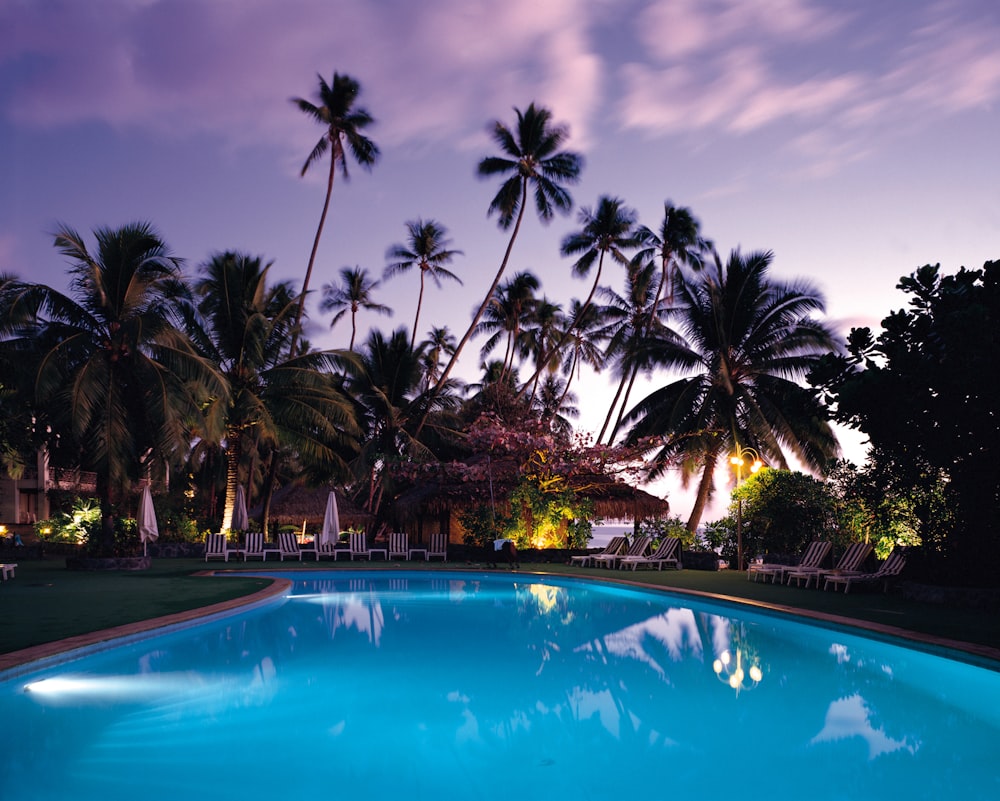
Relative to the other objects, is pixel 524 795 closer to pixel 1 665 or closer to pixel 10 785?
pixel 10 785

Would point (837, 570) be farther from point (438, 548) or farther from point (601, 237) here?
point (601, 237)

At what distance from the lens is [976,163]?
14.3m

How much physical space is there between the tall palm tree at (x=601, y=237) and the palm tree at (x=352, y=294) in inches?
456

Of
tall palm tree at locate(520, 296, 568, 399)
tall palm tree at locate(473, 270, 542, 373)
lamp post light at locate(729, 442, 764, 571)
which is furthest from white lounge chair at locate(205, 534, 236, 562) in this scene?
tall palm tree at locate(520, 296, 568, 399)

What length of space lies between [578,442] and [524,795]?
60.1 ft

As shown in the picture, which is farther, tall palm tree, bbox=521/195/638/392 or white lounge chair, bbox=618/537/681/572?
tall palm tree, bbox=521/195/638/392

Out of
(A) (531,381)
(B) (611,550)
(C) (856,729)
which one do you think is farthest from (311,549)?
(C) (856,729)

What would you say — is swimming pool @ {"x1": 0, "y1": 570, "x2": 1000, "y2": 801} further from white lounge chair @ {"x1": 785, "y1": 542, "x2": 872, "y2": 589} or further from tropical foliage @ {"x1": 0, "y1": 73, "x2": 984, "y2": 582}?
white lounge chair @ {"x1": 785, "y1": 542, "x2": 872, "y2": 589}

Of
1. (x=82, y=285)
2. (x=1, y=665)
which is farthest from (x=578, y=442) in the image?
(x=1, y=665)

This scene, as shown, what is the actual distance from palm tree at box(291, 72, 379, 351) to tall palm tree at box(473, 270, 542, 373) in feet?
32.5

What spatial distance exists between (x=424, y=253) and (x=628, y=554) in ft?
56.8

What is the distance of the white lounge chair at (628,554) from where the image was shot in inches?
756

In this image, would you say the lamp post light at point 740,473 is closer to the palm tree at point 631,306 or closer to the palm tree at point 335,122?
the palm tree at point 631,306

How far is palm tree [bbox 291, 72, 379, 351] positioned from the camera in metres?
25.9
